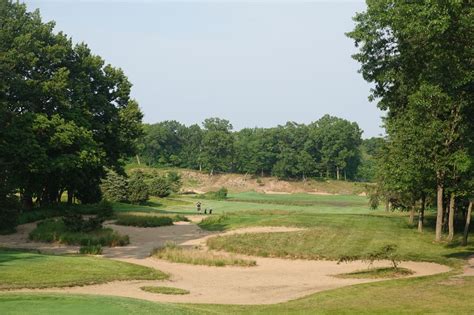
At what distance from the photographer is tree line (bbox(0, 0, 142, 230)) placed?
3831 centimetres

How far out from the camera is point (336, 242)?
1254 inches

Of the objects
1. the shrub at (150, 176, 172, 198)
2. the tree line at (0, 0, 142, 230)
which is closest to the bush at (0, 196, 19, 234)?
the tree line at (0, 0, 142, 230)

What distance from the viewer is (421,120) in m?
29.0

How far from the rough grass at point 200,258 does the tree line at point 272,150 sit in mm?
110982

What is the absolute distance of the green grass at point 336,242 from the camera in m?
27.8

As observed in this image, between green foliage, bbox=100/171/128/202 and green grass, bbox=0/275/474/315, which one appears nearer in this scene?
green grass, bbox=0/275/474/315

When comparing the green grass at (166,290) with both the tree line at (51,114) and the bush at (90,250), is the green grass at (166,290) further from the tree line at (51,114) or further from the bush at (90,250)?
the tree line at (51,114)

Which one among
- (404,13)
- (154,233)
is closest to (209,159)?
(154,233)

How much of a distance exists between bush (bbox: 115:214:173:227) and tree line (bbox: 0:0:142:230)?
221 inches

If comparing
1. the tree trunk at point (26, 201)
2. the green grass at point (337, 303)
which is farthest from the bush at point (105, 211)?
the green grass at point (337, 303)

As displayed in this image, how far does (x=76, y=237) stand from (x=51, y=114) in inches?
650

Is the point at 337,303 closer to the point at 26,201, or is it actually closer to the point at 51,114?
the point at 51,114

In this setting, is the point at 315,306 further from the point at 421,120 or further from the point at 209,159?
the point at 209,159

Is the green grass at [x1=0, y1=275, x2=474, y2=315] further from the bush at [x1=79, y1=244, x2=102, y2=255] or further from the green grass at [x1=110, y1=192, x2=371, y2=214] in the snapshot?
the green grass at [x1=110, y1=192, x2=371, y2=214]
